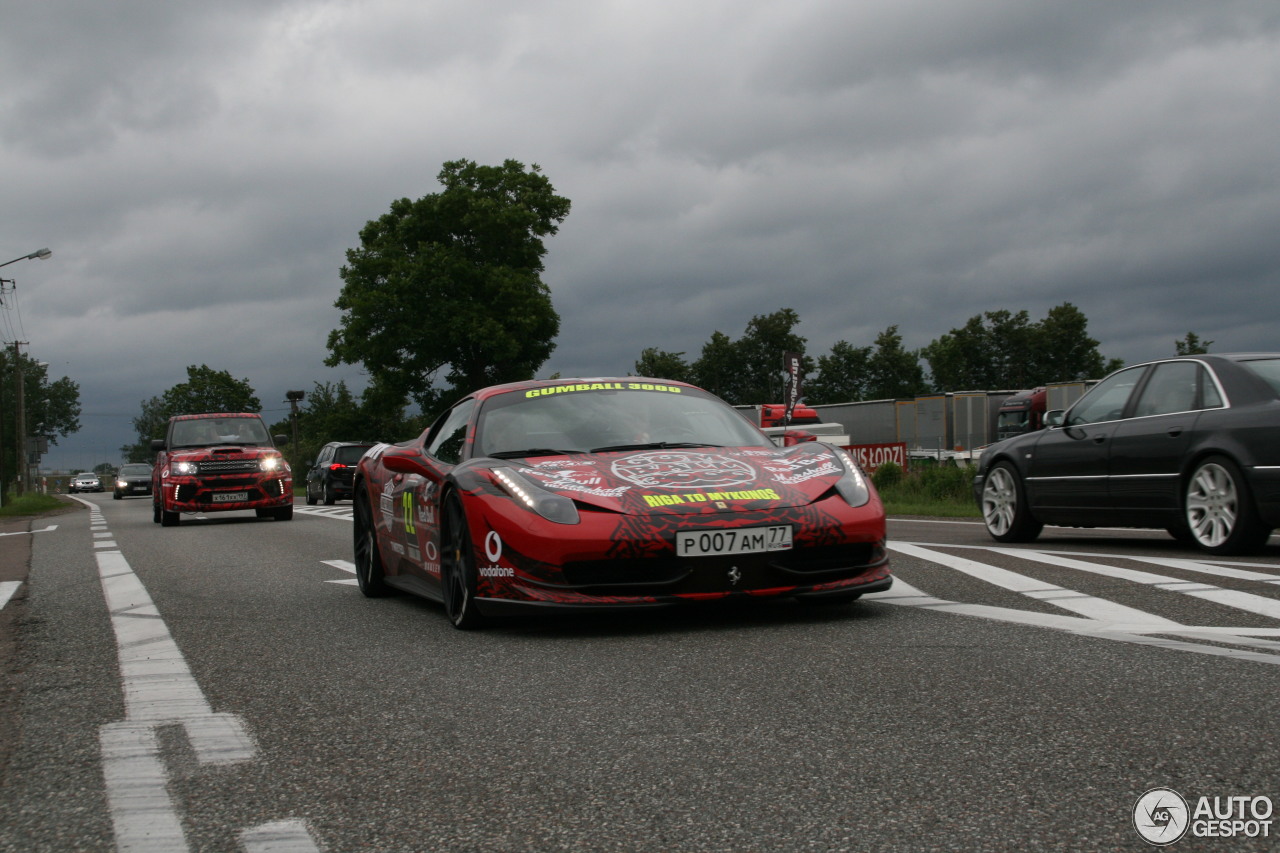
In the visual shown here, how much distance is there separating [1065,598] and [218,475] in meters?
17.1

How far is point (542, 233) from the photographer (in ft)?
178

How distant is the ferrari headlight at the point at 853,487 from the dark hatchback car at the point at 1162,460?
12.0ft

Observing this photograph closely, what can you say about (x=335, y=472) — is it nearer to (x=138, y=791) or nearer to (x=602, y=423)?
(x=602, y=423)

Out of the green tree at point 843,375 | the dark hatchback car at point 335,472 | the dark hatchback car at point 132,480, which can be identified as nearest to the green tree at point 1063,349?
the green tree at point 843,375

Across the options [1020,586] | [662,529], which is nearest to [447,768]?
[662,529]

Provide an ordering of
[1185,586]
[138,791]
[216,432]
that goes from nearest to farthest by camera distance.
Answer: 1. [138,791]
2. [1185,586]
3. [216,432]

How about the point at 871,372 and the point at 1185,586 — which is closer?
the point at 1185,586

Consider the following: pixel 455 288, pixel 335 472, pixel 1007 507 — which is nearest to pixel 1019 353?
pixel 455 288

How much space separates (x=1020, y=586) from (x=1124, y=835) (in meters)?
A: 4.78

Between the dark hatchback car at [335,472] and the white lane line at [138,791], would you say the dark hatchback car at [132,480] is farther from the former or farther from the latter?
the white lane line at [138,791]

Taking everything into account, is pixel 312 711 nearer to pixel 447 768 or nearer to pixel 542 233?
pixel 447 768

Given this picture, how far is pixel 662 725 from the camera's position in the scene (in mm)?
3869

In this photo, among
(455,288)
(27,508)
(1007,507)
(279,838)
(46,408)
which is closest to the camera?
(279,838)

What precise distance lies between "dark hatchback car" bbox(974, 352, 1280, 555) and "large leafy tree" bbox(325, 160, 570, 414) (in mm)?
40525
